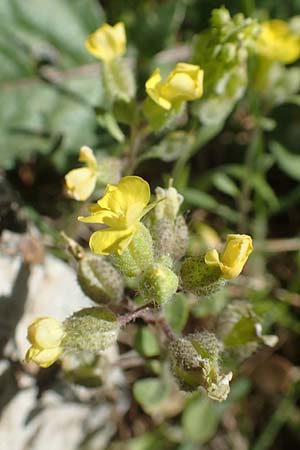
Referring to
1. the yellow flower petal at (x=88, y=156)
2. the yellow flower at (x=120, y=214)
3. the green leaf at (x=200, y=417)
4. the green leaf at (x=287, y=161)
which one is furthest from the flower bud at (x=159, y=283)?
the green leaf at (x=287, y=161)

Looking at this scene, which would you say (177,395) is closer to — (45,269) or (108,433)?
(108,433)

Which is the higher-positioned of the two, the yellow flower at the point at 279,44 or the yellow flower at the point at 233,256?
the yellow flower at the point at 279,44

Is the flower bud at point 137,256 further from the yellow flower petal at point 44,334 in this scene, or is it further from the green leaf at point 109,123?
the green leaf at point 109,123

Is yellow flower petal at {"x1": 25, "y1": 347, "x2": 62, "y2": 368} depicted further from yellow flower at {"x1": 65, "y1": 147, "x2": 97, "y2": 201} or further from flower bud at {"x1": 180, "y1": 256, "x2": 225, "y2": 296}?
yellow flower at {"x1": 65, "y1": 147, "x2": 97, "y2": 201}

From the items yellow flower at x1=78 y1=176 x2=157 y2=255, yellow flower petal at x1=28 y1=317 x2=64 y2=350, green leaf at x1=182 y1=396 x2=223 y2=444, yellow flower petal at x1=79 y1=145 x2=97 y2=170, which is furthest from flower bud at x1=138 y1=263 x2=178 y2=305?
green leaf at x1=182 y1=396 x2=223 y2=444

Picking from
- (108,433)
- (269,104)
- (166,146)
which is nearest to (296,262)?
(269,104)

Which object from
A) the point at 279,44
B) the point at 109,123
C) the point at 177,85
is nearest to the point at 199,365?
the point at 177,85

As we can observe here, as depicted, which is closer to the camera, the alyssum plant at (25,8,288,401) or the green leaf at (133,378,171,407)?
the alyssum plant at (25,8,288,401)
